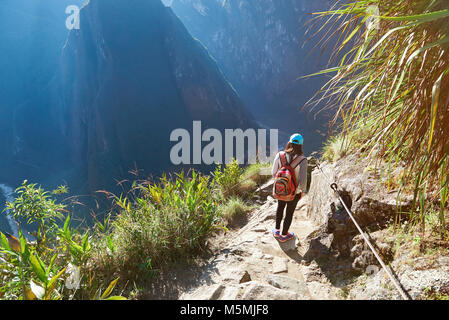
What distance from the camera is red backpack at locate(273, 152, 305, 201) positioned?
9.49 feet

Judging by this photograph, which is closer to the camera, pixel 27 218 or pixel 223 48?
pixel 27 218

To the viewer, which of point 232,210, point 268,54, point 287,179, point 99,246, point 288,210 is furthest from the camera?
point 268,54

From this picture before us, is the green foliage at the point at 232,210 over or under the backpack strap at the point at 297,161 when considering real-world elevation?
under

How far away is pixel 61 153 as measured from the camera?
228 feet

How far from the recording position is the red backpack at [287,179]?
2.89 metres

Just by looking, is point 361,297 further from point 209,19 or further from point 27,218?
point 209,19

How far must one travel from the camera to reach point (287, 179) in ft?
9.46

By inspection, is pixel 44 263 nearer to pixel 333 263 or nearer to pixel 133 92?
pixel 333 263

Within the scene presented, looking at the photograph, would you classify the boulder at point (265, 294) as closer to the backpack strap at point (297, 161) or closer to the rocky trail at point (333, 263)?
the rocky trail at point (333, 263)

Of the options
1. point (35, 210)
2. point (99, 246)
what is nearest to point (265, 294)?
point (99, 246)

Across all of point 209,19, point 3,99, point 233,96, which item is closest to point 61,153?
point 3,99

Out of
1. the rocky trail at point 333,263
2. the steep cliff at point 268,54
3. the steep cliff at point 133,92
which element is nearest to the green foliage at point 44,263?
the rocky trail at point 333,263

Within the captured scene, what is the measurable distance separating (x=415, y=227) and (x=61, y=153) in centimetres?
8523
